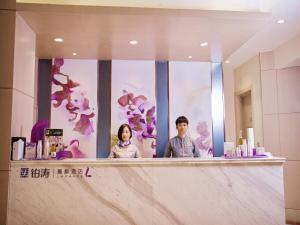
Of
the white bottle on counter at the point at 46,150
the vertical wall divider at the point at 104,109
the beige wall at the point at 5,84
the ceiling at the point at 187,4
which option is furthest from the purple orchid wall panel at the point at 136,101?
the beige wall at the point at 5,84

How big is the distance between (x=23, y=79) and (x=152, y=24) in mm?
1591

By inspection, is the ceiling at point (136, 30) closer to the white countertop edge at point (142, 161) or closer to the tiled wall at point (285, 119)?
the tiled wall at point (285, 119)

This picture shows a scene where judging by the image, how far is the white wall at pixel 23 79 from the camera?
2.84 metres

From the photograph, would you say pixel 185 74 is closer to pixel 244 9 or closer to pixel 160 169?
pixel 244 9

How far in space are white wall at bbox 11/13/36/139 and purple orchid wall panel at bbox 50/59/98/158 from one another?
112 cm

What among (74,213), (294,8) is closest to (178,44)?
(294,8)

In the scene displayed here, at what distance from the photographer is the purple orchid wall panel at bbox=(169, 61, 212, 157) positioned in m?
4.60

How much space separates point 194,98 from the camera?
15.3ft

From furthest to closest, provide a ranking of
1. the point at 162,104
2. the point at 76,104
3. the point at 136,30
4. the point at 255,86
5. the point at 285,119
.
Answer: the point at 255,86, the point at 285,119, the point at 162,104, the point at 76,104, the point at 136,30

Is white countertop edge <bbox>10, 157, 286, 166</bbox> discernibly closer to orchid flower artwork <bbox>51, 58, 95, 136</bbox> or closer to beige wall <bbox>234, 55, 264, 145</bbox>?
orchid flower artwork <bbox>51, 58, 95, 136</bbox>

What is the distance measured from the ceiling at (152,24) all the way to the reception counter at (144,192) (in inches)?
61.7

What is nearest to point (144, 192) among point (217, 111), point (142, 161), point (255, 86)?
point (142, 161)

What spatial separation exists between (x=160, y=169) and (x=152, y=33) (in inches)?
68.5

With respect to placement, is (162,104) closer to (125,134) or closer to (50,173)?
(125,134)
